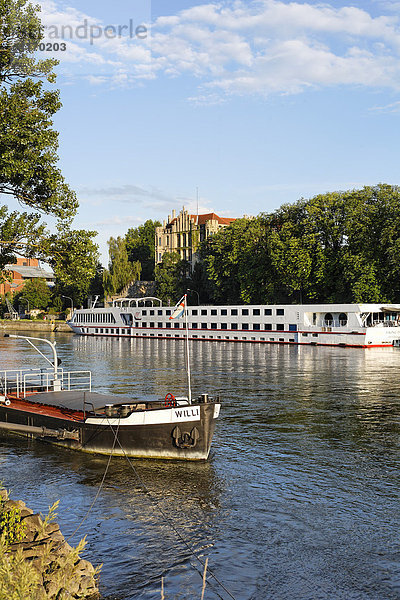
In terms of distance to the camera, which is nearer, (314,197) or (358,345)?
(358,345)

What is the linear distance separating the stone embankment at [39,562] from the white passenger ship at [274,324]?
7284cm

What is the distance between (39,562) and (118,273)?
15262 cm

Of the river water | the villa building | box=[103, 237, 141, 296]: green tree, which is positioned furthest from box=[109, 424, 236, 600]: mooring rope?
the villa building

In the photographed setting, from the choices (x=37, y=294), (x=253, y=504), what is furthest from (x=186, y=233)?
(x=253, y=504)

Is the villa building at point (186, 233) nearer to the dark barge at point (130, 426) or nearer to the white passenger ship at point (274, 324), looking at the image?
the white passenger ship at point (274, 324)

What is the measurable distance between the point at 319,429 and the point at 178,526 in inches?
542

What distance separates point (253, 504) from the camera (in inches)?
734

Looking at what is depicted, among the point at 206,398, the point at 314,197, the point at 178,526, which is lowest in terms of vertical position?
the point at 178,526

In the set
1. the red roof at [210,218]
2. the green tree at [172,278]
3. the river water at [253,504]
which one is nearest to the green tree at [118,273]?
the green tree at [172,278]

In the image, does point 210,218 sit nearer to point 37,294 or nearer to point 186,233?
point 186,233

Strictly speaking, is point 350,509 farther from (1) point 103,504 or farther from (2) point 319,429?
(2) point 319,429

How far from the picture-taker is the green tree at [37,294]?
18750 centimetres

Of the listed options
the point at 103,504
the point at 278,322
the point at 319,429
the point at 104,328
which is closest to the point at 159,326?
the point at 104,328

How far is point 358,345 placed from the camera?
3201 inches
